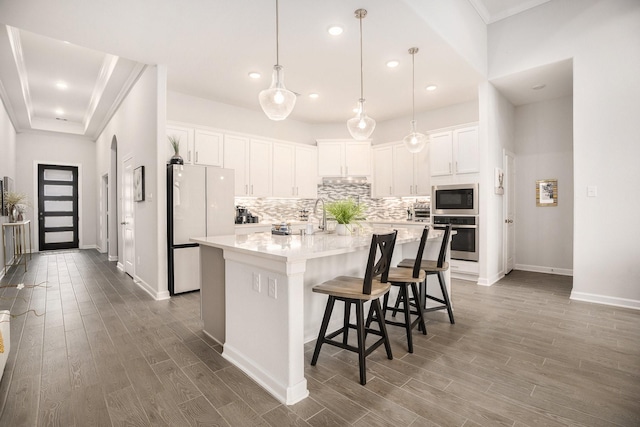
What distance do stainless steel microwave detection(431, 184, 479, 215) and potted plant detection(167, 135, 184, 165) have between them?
404 centimetres

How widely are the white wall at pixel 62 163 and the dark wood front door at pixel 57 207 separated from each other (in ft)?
0.49

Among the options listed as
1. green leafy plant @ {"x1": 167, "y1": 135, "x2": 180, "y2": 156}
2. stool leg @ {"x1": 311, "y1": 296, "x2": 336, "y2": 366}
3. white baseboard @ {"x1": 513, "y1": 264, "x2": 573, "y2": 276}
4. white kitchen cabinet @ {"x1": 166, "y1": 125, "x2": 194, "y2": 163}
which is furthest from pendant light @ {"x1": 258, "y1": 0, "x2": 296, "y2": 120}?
white baseboard @ {"x1": 513, "y1": 264, "x2": 573, "y2": 276}

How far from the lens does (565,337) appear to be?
9.34 feet

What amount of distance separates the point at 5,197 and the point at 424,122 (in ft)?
26.1

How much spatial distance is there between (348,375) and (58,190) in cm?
1007

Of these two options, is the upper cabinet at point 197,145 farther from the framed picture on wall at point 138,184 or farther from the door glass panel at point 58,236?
the door glass panel at point 58,236

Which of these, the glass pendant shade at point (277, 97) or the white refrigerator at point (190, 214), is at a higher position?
the glass pendant shade at point (277, 97)

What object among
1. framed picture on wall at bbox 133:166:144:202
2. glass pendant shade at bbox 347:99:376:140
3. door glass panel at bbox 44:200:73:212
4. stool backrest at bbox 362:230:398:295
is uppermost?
glass pendant shade at bbox 347:99:376:140

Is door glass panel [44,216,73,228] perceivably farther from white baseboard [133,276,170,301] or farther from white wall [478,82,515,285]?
white wall [478,82,515,285]

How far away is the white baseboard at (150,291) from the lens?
4047 mm

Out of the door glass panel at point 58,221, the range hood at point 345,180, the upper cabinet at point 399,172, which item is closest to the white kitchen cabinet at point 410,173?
the upper cabinet at point 399,172

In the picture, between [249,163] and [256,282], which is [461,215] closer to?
[249,163]

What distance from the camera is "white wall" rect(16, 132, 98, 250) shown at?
27.0 feet

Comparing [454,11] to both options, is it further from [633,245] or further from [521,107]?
[633,245]
